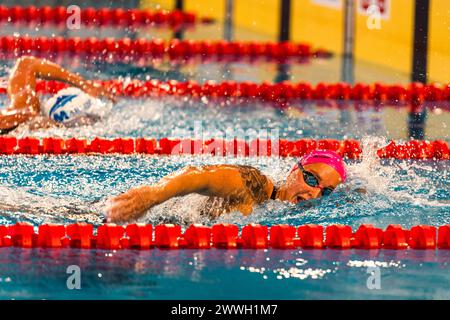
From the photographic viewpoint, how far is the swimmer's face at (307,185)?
4777 mm

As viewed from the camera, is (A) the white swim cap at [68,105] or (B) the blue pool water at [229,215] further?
(A) the white swim cap at [68,105]

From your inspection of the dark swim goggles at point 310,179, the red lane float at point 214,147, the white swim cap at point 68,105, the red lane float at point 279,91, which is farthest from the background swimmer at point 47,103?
the dark swim goggles at point 310,179

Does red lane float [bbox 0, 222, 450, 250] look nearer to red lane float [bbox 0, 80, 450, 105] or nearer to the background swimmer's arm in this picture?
the background swimmer's arm

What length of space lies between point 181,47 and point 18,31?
61.4 inches

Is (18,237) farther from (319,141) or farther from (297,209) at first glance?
(319,141)

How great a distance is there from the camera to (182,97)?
8109mm

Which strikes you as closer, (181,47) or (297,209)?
(297,209)

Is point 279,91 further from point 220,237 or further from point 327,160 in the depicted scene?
point 220,237

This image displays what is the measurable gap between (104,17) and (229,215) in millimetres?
6813

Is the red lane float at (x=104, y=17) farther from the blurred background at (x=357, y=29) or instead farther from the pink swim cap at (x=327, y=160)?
the pink swim cap at (x=327, y=160)

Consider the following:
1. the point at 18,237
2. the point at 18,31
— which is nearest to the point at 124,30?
the point at 18,31

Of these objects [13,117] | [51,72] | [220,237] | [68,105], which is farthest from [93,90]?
[220,237]

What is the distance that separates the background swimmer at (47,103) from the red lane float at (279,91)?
129 centimetres
